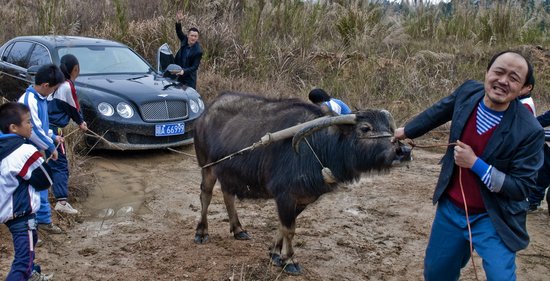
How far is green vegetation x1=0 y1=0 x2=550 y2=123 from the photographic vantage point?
11.8m

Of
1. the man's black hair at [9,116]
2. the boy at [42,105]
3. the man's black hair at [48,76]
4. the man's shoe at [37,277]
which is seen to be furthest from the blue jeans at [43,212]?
the man's black hair at [9,116]

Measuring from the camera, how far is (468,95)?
11.4ft

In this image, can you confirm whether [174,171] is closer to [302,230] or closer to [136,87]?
[136,87]

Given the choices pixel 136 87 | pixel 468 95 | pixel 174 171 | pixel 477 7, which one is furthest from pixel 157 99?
pixel 477 7

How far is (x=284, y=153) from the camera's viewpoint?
480 cm

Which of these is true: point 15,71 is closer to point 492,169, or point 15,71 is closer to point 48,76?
point 48,76

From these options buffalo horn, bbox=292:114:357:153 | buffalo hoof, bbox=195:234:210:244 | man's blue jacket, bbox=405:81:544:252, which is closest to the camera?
man's blue jacket, bbox=405:81:544:252

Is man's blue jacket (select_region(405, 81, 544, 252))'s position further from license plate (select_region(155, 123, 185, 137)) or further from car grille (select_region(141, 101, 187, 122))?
car grille (select_region(141, 101, 187, 122))

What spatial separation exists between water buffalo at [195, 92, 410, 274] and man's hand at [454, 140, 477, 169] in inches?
35.4

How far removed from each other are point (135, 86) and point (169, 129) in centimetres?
93

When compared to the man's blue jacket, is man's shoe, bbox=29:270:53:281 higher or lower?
lower

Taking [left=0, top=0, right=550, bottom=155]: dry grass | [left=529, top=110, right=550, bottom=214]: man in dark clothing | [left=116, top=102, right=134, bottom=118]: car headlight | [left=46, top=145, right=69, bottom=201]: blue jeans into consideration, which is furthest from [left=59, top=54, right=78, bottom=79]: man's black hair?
[left=0, top=0, right=550, bottom=155]: dry grass

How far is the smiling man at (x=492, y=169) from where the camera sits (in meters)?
3.12

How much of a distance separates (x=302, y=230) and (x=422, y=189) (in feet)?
7.22
